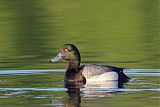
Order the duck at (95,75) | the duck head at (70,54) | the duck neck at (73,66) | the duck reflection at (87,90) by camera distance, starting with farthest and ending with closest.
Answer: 1. the duck head at (70,54)
2. the duck neck at (73,66)
3. the duck at (95,75)
4. the duck reflection at (87,90)

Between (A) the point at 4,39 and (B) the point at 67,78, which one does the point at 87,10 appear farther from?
(B) the point at 67,78

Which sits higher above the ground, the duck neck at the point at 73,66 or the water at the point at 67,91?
the duck neck at the point at 73,66

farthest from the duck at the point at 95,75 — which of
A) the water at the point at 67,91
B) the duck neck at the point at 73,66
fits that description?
the water at the point at 67,91

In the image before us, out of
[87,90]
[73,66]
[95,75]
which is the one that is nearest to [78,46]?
[73,66]

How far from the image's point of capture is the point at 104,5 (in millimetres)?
37531

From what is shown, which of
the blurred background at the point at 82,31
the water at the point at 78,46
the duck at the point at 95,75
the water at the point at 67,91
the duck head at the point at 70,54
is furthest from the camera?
the blurred background at the point at 82,31

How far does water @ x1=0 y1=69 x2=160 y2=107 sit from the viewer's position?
1463 cm

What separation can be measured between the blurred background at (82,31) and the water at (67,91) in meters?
1.25

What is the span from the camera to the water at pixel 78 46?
15383mm

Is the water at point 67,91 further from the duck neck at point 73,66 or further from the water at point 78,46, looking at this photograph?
the duck neck at point 73,66

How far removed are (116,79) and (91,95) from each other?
251 centimetres

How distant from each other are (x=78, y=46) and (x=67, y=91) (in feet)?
26.8

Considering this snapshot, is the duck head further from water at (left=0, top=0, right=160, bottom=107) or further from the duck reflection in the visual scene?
the duck reflection

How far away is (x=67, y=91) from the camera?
16.5 meters
